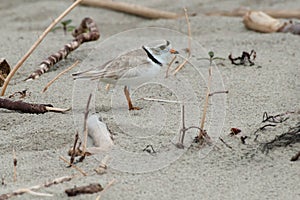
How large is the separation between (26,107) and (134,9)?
7.89 feet

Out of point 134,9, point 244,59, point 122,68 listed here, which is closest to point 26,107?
point 122,68

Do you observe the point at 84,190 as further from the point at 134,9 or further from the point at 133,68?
the point at 134,9

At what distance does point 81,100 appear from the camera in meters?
3.13

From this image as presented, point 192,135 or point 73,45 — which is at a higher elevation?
point 73,45

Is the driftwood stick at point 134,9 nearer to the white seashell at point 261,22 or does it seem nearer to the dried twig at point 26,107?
the white seashell at point 261,22

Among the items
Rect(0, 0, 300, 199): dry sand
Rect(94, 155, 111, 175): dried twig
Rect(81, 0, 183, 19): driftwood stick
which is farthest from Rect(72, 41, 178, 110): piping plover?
Rect(81, 0, 183, 19): driftwood stick

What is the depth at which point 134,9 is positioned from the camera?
5.23m

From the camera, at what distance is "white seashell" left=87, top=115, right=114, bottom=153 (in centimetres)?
259

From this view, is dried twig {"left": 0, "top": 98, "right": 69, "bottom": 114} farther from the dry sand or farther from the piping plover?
the piping plover

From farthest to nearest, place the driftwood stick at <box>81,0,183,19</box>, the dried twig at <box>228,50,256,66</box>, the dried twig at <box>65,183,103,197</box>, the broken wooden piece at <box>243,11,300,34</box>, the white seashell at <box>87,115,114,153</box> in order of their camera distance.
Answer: the driftwood stick at <box>81,0,183,19</box>
the broken wooden piece at <box>243,11,300,34</box>
the dried twig at <box>228,50,256,66</box>
the white seashell at <box>87,115,114,153</box>
the dried twig at <box>65,183,103,197</box>

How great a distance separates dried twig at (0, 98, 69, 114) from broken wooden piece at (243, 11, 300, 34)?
6.11 feet

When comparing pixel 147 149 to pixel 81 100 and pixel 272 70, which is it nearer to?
pixel 81 100

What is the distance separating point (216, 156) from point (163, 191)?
334 millimetres

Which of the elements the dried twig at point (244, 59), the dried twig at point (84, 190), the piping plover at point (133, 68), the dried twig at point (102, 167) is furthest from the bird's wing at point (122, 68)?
the dried twig at point (244, 59)
